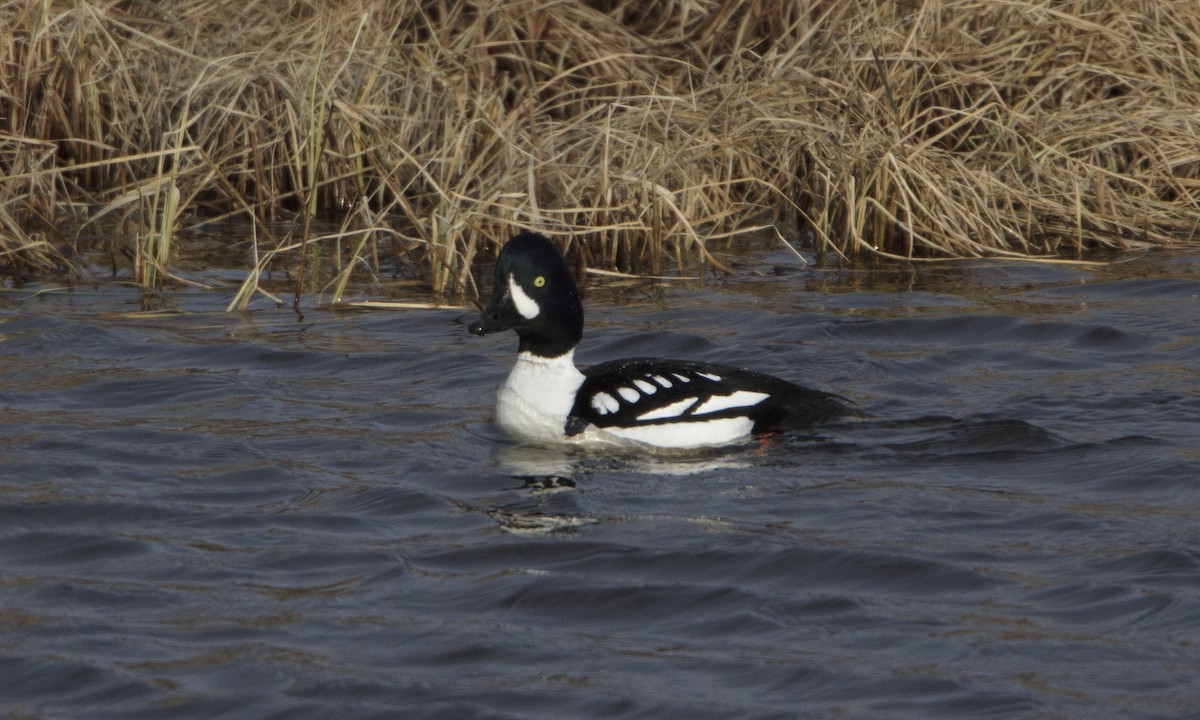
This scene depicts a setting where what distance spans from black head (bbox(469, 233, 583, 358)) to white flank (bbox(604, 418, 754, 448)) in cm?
46

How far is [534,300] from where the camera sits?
6703 mm

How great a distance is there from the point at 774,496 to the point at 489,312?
1.45 meters

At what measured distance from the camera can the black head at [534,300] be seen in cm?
664

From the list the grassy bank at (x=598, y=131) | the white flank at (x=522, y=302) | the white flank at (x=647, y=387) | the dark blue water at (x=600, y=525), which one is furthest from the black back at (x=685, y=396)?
the grassy bank at (x=598, y=131)

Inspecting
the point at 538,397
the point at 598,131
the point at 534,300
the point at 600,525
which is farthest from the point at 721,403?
the point at 598,131

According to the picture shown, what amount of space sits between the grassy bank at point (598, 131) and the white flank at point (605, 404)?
95.7 inches

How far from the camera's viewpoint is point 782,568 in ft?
17.2

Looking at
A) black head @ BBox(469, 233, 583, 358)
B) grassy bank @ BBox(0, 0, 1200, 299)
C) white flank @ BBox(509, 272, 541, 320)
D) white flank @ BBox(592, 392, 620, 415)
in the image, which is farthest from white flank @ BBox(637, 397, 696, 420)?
grassy bank @ BBox(0, 0, 1200, 299)

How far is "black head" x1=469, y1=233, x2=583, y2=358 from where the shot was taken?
262 inches

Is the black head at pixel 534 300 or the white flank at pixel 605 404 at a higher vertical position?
the black head at pixel 534 300

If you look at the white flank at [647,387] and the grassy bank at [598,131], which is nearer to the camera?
the white flank at [647,387]

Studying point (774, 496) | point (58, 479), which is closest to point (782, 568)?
point (774, 496)

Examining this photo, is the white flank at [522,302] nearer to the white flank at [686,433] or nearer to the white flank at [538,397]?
the white flank at [538,397]

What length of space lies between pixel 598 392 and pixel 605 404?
7 cm
